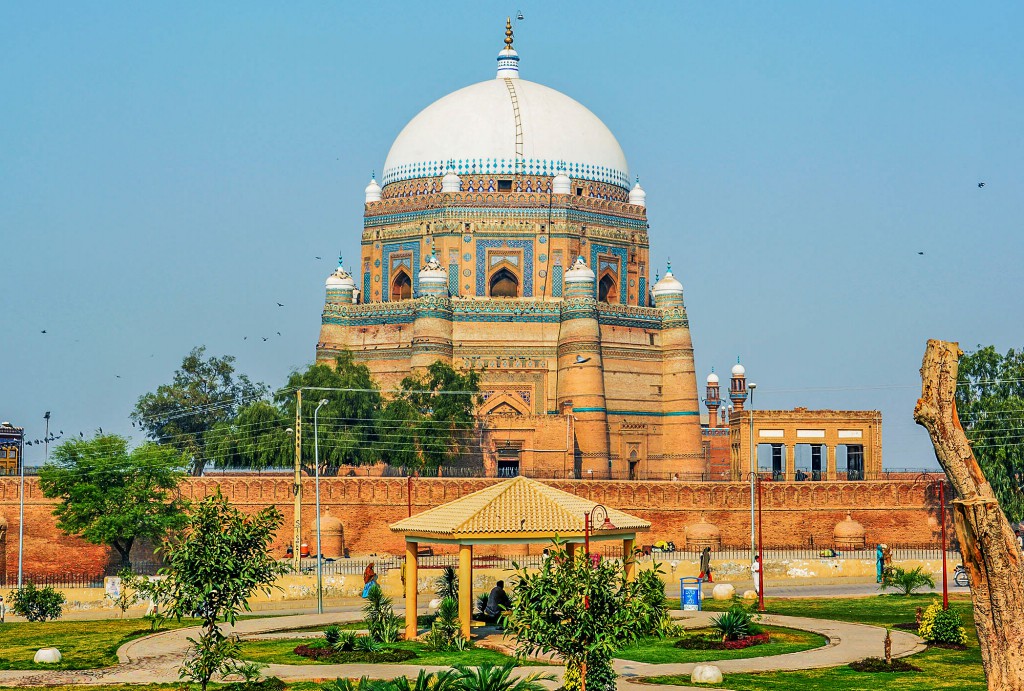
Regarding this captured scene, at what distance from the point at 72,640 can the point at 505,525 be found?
8.69m

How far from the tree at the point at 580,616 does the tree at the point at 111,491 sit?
29.2 meters

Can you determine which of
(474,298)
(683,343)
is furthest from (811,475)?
(474,298)

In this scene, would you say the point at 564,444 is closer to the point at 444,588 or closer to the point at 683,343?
the point at 683,343

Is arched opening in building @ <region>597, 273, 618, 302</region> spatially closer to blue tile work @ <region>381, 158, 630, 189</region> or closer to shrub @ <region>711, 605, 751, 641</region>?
blue tile work @ <region>381, 158, 630, 189</region>

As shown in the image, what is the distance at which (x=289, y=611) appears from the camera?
35375 mm

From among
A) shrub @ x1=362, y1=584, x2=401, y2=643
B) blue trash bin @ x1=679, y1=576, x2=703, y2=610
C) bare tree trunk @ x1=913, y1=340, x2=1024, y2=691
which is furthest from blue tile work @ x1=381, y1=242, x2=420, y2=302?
bare tree trunk @ x1=913, y1=340, x2=1024, y2=691

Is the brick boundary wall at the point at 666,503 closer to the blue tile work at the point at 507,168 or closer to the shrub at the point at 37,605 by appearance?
the blue tile work at the point at 507,168

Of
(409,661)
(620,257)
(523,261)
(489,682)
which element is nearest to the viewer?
(489,682)

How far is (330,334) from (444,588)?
35.7 meters

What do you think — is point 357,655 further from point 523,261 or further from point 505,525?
point 523,261

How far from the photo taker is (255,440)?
56.6 metres

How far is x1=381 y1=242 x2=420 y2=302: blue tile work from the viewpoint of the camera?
6562cm

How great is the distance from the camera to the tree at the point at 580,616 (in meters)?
20.6

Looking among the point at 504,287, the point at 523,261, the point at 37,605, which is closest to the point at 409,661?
the point at 37,605
